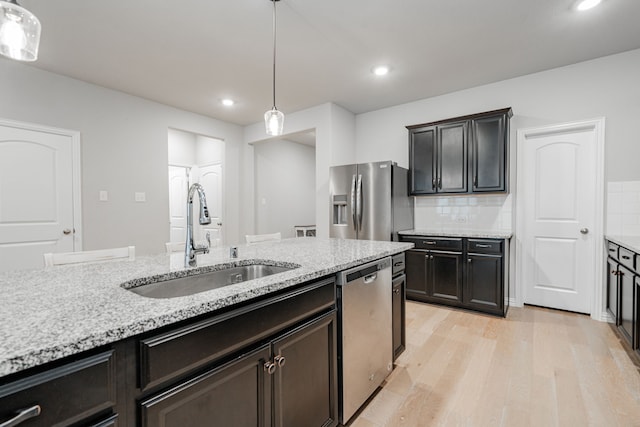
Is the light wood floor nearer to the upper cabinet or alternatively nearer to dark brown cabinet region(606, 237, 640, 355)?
dark brown cabinet region(606, 237, 640, 355)

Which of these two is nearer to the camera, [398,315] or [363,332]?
[363,332]

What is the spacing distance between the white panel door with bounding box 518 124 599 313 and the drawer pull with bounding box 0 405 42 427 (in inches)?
160

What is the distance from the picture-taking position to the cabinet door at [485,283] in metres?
3.05

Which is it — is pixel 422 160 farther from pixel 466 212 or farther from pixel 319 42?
pixel 319 42

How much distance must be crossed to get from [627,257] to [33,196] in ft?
17.9

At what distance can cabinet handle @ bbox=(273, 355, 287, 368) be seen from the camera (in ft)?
3.73

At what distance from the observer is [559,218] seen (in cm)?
325

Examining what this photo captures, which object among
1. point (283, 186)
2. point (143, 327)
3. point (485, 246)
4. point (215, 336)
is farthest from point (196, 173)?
point (143, 327)

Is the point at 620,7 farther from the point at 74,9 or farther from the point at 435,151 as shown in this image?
the point at 74,9

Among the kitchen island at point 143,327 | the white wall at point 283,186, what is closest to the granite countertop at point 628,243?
the kitchen island at point 143,327

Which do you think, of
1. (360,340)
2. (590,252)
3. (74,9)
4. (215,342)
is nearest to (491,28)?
(590,252)

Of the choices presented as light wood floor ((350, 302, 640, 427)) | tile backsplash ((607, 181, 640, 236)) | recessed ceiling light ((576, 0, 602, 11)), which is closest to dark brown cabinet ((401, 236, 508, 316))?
light wood floor ((350, 302, 640, 427))

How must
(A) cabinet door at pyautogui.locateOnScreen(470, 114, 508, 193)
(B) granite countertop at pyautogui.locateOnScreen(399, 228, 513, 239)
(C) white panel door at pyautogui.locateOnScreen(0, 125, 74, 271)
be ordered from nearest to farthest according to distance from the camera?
(C) white panel door at pyautogui.locateOnScreen(0, 125, 74, 271) < (B) granite countertop at pyautogui.locateOnScreen(399, 228, 513, 239) < (A) cabinet door at pyautogui.locateOnScreen(470, 114, 508, 193)

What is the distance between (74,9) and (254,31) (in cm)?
130
